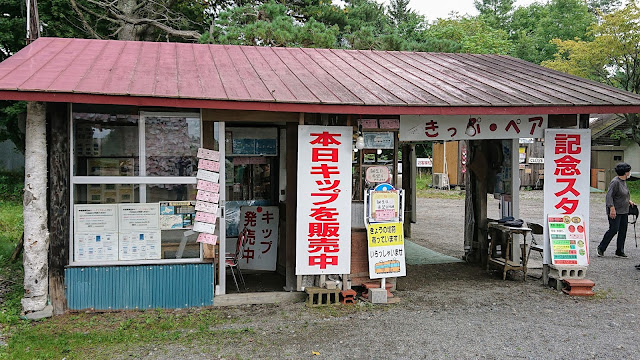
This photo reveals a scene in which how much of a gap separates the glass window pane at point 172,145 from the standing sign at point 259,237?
1.94 m

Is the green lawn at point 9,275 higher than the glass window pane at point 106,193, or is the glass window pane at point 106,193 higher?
the glass window pane at point 106,193

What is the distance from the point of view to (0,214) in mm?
14617

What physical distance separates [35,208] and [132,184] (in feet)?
3.66

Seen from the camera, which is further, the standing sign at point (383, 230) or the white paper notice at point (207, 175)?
the standing sign at point (383, 230)

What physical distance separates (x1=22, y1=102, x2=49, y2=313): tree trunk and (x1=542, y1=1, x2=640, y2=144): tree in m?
20.6

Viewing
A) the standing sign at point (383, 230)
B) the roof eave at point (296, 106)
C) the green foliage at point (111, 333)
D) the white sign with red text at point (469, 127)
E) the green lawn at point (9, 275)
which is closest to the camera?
the green foliage at point (111, 333)

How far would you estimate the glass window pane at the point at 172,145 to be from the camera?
20.8ft

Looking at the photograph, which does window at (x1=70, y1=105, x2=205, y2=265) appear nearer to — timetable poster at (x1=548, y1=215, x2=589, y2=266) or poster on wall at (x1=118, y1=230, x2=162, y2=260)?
poster on wall at (x1=118, y1=230, x2=162, y2=260)

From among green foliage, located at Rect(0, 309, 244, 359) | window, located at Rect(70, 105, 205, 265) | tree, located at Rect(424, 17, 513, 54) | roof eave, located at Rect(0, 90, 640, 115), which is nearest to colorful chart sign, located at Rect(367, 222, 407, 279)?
roof eave, located at Rect(0, 90, 640, 115)

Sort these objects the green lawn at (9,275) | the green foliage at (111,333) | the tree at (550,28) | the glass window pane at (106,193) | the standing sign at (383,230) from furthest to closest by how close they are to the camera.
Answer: the tree at (550,28) → the standing sign at (383,230) → the glass window pane at (106,193) → the green lawn at (9,275) → the green foliage at (111,333)

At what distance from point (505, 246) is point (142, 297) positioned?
5.77 metres

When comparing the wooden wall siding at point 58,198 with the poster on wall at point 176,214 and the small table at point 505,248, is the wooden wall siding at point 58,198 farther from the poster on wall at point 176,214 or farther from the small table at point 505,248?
the small table at point 505,248

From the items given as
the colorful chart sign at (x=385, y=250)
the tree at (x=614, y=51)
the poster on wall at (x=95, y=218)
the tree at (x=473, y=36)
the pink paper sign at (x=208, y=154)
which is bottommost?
the colorful chart sign at (x=385, y=250)

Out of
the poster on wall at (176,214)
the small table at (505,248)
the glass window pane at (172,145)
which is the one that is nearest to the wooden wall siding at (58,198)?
the glass window pane at (172,145)
